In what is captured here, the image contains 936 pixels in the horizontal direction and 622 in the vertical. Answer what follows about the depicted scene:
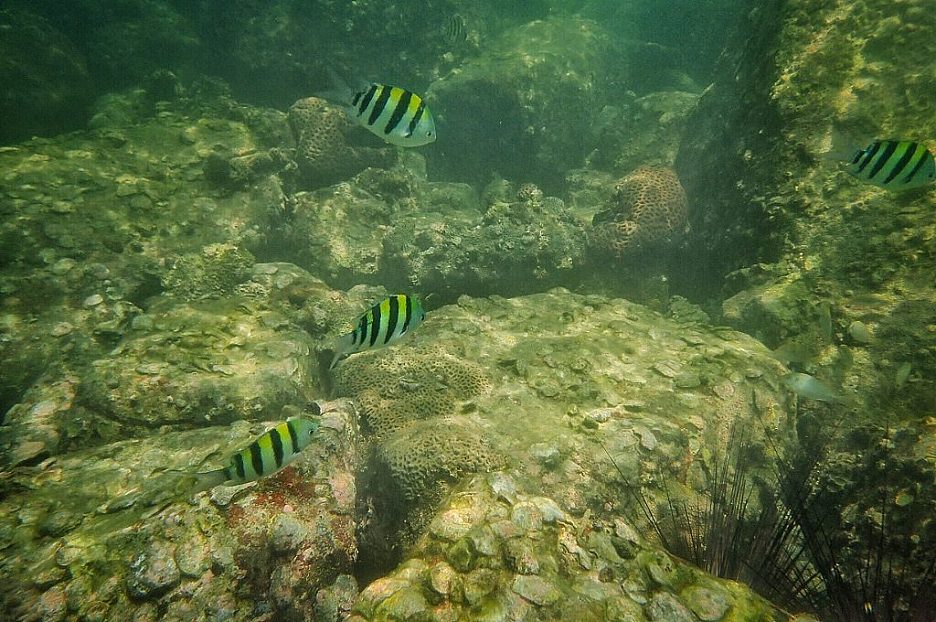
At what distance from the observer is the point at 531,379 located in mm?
4352

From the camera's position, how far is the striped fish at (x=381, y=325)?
2.40 m

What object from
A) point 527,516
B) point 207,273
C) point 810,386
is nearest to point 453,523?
point 527,516

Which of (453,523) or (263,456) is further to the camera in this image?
(453,523)

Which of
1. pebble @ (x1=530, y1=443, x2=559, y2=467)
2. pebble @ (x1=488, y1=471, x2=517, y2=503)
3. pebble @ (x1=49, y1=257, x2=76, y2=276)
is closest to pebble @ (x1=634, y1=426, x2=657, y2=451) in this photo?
pebble @ (x1=530, y1=443, x2=559, y2=467)

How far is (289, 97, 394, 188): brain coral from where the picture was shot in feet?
26.1

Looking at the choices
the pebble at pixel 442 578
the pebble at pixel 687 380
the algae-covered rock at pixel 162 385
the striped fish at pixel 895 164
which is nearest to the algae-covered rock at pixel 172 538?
the algae-covered rock at pixel 162 385

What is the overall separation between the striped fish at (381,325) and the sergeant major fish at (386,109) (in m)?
1.24

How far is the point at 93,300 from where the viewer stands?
5.24m

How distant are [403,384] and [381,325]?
1972 mm

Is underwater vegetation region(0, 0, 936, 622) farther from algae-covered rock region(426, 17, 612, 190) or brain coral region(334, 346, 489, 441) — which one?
algae-covered rock region(426, 17, 612, 190)

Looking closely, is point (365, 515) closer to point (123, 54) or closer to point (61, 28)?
point (123, 54)

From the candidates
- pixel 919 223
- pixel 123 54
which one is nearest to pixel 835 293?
pixel 919 223

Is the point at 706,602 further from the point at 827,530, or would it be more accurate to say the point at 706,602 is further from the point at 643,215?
the point at 643,215

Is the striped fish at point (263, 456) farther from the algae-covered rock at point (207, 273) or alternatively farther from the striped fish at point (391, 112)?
the algae-covered rock at point (207, 273)
